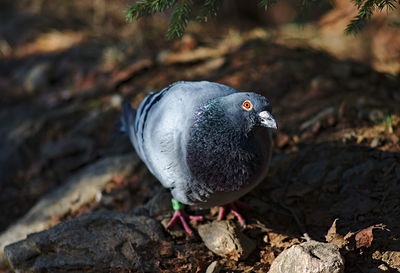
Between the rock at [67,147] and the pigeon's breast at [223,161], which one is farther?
the rock at [67,147]

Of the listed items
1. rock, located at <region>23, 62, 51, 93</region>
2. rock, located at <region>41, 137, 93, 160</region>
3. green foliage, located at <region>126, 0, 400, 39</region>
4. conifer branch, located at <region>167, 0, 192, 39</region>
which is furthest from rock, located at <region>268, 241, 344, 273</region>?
rock, located at <region>23, 62, 51, 93</region>

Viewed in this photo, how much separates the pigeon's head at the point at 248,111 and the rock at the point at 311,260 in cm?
78

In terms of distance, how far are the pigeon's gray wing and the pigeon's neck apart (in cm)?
9

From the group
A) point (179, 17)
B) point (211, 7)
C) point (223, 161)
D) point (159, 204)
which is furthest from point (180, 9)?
point (159, 204)

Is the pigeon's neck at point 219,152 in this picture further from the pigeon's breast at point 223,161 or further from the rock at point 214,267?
the rock at point 214,267

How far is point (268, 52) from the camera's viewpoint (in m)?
5.33

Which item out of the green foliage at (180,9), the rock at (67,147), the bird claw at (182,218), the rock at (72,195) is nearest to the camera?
the green foliage at (180,9)

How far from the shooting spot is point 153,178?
3895mm

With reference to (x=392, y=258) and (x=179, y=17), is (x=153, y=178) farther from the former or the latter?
(x=392, y=258)

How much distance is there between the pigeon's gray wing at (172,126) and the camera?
2766 millimetres

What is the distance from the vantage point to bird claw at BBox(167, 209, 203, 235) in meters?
3.15

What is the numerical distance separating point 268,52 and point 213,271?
340 centimetres

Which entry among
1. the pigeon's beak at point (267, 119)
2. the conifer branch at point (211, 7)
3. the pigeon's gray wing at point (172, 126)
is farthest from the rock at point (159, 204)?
the conifer branch at point (211, 7)

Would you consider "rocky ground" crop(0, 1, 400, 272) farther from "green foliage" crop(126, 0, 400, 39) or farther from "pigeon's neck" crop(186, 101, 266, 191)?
"green foliage" crop(126, 0, 400, 39)
